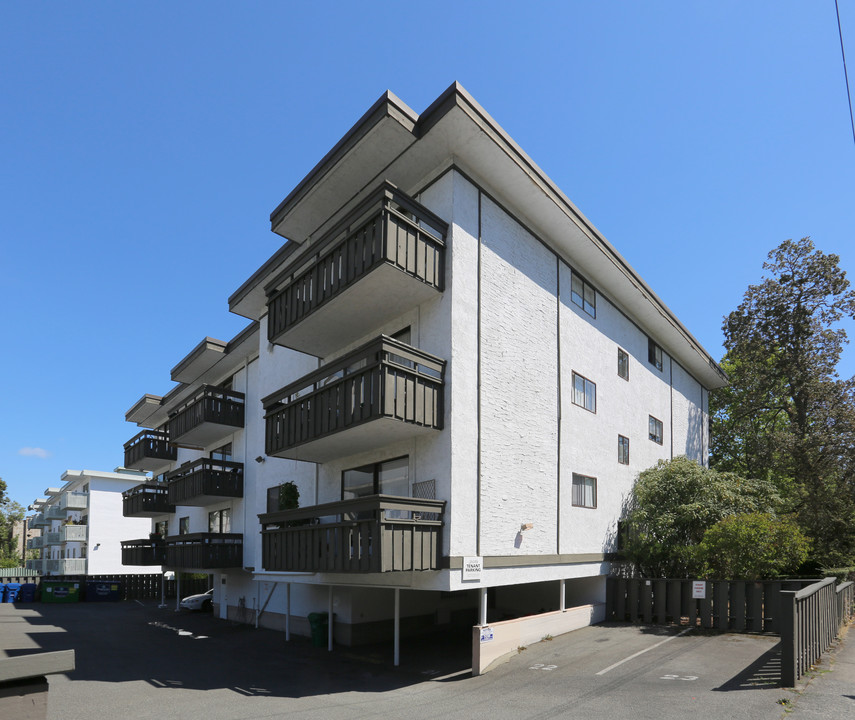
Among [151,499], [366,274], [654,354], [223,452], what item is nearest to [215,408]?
[223,452]

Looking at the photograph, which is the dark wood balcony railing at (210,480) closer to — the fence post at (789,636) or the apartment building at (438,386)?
the apartment building at (438,386)

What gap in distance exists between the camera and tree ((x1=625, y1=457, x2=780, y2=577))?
1942 centimetres

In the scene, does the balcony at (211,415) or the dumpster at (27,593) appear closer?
the balcony at (211,415)

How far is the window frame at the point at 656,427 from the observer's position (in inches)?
938

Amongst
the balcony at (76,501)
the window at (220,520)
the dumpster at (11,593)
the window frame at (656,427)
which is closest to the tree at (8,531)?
the balcony at (76,501)

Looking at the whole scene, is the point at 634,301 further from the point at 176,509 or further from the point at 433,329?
the point at 176,509

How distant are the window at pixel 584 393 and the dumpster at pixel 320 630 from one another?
936cm

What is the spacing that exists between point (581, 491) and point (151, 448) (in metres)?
23.1

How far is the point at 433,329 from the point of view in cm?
1438

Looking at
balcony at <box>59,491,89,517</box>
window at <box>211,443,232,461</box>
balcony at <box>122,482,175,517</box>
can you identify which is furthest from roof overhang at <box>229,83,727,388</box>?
balcony at <box>59,491,89,517</box>

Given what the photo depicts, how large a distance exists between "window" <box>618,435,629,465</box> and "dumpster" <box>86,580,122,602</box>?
32526 millimetres

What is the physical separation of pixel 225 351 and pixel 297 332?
10.3 meters

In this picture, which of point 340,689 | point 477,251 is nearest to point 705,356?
point 477,251

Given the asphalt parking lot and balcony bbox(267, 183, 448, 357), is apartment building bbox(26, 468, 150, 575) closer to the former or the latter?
the asphalt parking lot
